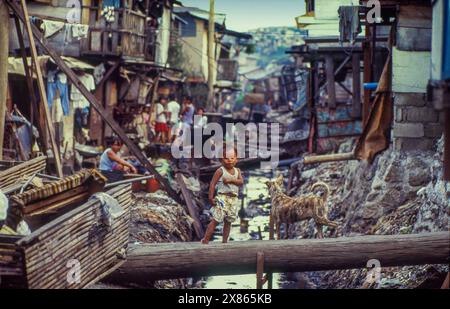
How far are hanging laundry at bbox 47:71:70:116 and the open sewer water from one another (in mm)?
5910

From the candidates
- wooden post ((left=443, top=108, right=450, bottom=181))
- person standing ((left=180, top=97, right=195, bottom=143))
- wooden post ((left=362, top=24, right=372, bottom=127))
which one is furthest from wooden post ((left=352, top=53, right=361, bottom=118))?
wooden post ((left=443, top=108, right=450, bottom=181))

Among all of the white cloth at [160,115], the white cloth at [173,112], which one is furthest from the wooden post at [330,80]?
the white cloth at [173,112]

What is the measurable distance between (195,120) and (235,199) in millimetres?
16160

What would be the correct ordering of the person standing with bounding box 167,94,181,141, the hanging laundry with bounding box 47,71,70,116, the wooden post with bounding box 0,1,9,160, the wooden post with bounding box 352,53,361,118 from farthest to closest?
the person standing with bounding box 167,94,181,141 → the wooden post with bounding box 352,53,361,118 → the hanging laundry with bounding box 47,71,70,116 → the wooden post with bounding box 0,1,9,160

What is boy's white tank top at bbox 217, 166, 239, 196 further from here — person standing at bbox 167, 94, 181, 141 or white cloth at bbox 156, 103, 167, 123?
person standing at bbox 167, 94, 181, 141

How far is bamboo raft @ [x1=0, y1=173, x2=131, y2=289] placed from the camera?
7773 mm

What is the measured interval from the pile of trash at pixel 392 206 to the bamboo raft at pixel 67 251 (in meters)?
4.45

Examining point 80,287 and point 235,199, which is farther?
point 235,199

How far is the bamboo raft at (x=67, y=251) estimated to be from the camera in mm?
7773

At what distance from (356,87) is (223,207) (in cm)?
1291

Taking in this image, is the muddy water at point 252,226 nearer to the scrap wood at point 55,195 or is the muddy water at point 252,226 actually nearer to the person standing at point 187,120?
the person standing at point 187,120

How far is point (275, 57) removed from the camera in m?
77.7

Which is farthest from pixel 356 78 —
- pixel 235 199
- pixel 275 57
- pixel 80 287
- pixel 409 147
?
pixel 275 57

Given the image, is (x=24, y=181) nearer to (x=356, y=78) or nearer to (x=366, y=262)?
(x=366, y=262)
